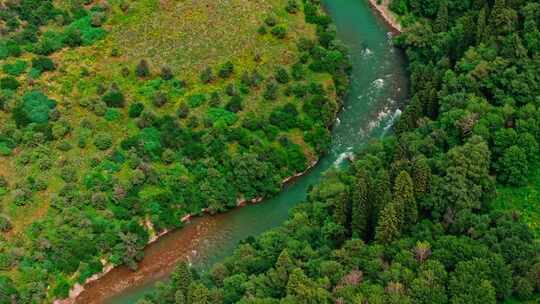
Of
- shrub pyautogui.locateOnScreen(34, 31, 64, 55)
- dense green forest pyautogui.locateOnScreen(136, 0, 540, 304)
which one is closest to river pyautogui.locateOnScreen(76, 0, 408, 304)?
dense green forest pyautogui.locateOnScreen(136, 0, 540, 304)

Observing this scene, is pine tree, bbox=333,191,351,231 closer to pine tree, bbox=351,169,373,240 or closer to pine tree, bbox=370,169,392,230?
pine tree, bbox=351,169,373,240

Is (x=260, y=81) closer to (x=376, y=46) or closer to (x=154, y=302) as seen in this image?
(x=376, y=46)

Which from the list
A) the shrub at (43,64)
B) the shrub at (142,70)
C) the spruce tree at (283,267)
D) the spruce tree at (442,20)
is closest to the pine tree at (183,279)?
the spruce tree at (283,267)

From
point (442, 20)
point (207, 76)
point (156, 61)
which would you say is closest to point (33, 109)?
point (156, 61)

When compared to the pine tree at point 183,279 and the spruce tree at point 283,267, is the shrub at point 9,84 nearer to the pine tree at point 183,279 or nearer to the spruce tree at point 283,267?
the pine tree at point 183,279

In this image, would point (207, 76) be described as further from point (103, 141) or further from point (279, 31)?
point (103, 141)

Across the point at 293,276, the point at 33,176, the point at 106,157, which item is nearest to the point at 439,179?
the point at 293,276
